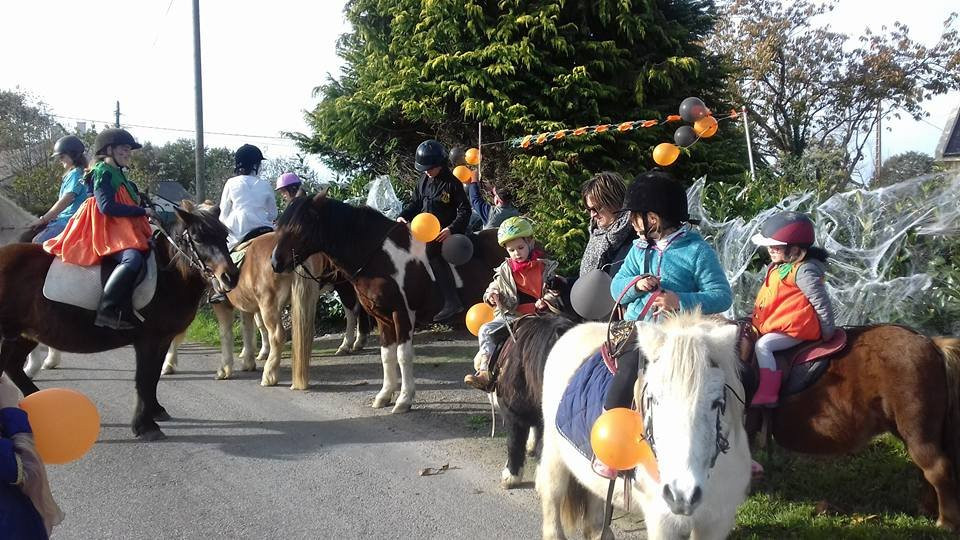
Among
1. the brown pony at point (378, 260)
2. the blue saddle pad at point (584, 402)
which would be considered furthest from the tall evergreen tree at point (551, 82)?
the blue saddle pad at point (584, 402)

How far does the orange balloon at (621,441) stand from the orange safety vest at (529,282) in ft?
7.67

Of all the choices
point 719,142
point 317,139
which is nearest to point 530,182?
point 719,142

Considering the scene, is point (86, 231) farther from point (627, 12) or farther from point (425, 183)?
point (627, 12)

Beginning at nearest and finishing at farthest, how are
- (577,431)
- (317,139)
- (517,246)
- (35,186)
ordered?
(577,431) → (517,246) → (317,139) → (35,186)

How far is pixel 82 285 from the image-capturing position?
5.54 m

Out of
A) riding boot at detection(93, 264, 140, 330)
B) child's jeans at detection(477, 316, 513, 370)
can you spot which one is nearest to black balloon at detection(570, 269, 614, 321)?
child's jeans at detection(477, 316, 513, 370)

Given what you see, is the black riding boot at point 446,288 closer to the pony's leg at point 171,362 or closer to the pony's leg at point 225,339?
the pony's leg at point 225,339

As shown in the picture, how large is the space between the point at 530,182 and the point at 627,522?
7446 mm

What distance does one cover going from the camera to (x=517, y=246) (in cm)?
491

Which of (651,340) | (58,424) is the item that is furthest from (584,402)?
(58,424)

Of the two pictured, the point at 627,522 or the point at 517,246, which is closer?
the point at 627,522

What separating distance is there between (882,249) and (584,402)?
4.69m

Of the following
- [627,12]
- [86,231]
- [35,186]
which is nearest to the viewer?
[86,231]

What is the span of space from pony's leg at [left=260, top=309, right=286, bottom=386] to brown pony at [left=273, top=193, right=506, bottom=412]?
1266 mm
